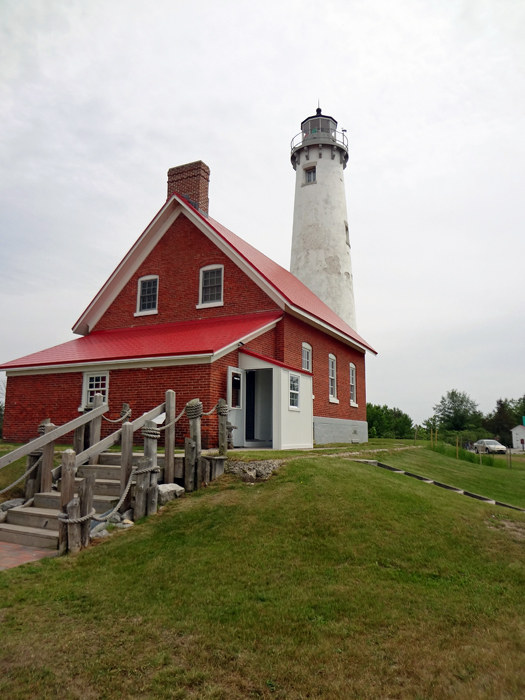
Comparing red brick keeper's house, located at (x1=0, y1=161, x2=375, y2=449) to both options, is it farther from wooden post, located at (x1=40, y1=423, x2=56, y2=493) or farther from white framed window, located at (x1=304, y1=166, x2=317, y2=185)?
white framed window, located at (x1=304, y1=166, x2=317, y2=185)

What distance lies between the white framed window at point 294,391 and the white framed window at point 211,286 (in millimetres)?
4341

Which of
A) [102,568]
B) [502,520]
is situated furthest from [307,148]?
[102,568]

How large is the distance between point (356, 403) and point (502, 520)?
15212 mm

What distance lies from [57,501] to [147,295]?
11.3m

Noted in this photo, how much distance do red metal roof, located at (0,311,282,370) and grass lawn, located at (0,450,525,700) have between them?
19.7 feet

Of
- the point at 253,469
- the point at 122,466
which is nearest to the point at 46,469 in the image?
the point at 122,466

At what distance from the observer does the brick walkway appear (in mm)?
6695

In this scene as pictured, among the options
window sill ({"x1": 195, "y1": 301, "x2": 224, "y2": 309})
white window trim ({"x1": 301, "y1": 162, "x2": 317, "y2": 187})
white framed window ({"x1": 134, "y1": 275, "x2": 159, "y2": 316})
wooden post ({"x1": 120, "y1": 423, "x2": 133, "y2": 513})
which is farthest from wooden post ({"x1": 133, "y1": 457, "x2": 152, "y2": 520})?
white window trim ({"x1": 301, "y1": 162, "x2": 317, "y2": 187})

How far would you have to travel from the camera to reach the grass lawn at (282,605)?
13.0 feet

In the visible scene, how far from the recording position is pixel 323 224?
26828 millimetres

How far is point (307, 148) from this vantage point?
93.6ft

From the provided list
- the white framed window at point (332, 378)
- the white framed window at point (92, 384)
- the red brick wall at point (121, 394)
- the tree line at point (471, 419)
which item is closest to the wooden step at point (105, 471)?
the red brick wall at point (121, 394)

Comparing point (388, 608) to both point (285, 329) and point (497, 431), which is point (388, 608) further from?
point (497, 431)

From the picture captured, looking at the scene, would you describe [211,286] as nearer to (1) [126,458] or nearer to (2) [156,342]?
(2) [156,342]
